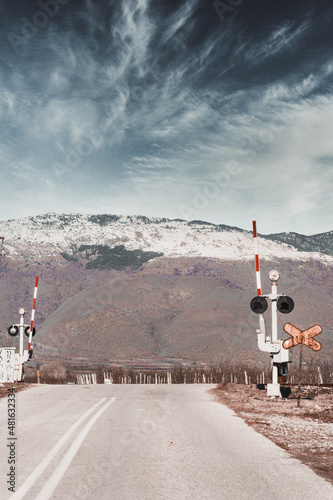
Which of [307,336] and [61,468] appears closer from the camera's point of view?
[61,468]

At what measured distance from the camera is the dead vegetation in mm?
7020

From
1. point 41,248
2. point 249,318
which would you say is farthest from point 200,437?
point 41,248

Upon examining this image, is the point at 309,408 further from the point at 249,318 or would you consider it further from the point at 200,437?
the point at 249,318

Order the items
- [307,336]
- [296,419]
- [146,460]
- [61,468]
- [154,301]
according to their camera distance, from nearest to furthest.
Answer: [61,468], [146,460], [296,419], [307,336], [154,301]

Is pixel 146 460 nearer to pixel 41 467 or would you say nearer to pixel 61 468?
pixel 61 468

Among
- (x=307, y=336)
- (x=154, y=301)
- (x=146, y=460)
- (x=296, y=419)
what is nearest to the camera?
(x=146, y=460)

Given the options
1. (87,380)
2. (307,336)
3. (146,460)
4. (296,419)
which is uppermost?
(307,336)

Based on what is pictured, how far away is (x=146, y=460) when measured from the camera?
21.3 ft

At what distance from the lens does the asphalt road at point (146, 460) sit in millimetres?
5066

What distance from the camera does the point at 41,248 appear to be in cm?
19788

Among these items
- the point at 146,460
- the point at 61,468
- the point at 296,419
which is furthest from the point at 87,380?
the point at 61,468

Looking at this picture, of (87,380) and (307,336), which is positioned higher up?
(307,336)

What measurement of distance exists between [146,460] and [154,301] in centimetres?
11742

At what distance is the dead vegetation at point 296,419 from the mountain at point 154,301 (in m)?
63.6
